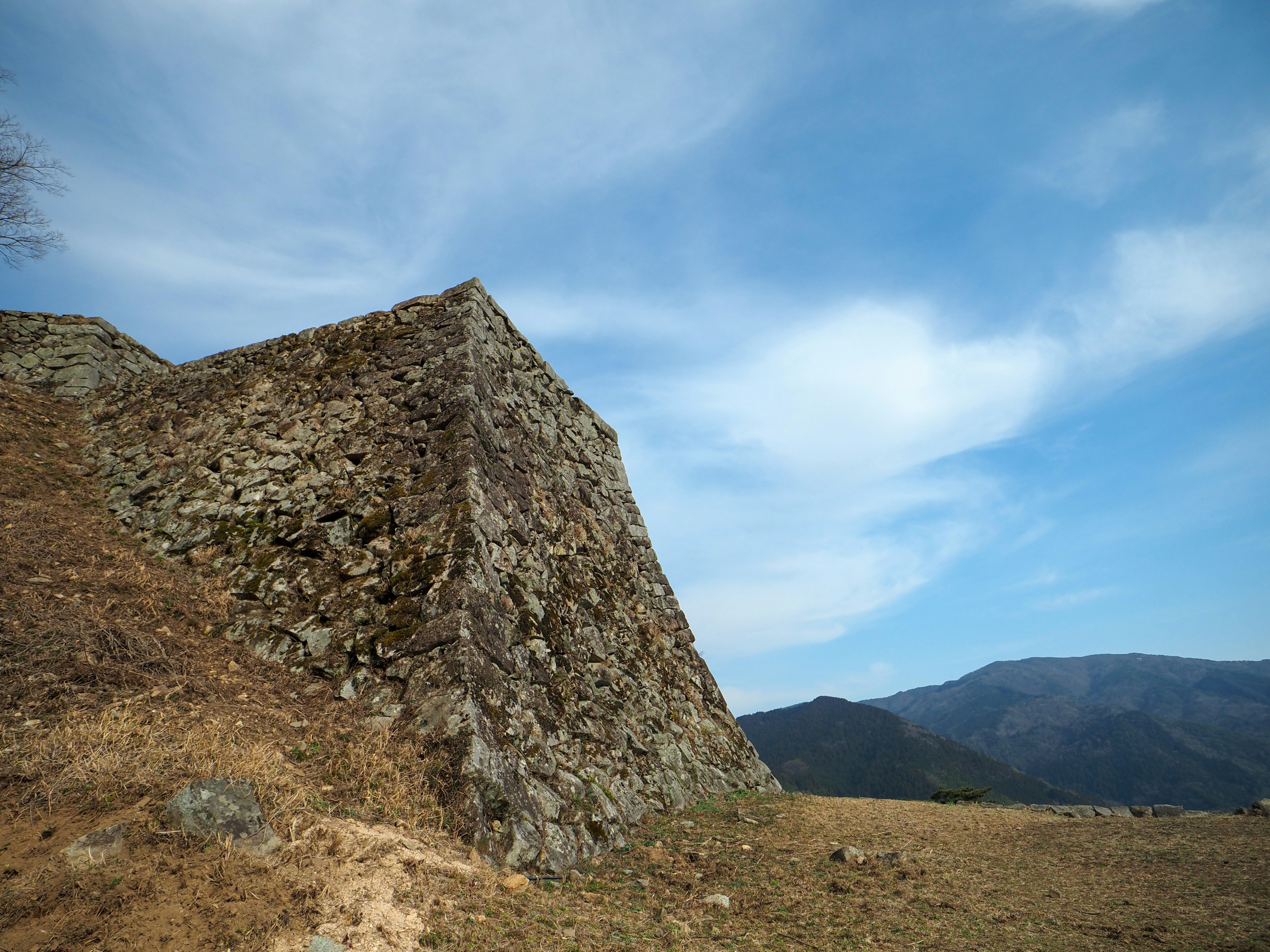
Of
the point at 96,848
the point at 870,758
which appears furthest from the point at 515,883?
the point at 870,758

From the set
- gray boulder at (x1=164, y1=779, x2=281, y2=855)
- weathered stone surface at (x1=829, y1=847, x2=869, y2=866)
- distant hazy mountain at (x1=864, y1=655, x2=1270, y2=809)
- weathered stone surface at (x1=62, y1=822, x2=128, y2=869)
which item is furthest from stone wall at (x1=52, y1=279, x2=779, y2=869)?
distant hazy mountain at (x1=864, y1=655, x2=1270, y2=809)

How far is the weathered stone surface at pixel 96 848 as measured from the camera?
4289 millimetres

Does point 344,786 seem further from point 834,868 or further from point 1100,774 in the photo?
point 1100,774

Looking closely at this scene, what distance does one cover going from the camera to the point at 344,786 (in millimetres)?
Answer: 6734

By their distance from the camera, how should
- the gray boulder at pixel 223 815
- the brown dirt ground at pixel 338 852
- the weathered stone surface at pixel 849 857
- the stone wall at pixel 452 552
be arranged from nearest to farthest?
the brown dirt ground at pixel 338 852
the gray boulder at pixel 223 815
the stone wall at pixel 452 552
the weathered stone surface at pixel 849 857

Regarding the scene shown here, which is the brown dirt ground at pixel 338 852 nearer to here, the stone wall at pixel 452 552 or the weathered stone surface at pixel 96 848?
the weathered stone surface at pixel 96 848

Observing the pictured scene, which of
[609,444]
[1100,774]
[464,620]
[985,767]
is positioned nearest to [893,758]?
[985,767]

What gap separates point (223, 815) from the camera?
4.89 m

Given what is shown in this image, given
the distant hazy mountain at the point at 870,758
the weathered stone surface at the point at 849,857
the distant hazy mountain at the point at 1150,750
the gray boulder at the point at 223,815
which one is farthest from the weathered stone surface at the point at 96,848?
the distant hazy mountain at the point at 1150,750

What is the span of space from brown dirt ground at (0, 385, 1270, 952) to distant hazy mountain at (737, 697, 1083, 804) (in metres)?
97.9

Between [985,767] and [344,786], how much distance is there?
141976 millimetres

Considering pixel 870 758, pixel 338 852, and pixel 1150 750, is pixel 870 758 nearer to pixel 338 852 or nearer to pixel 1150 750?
pixel 1150 750

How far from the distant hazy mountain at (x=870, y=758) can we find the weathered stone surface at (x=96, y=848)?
346ft

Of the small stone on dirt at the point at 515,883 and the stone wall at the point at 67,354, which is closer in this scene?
the small stone on dirt at the point at 515,883
